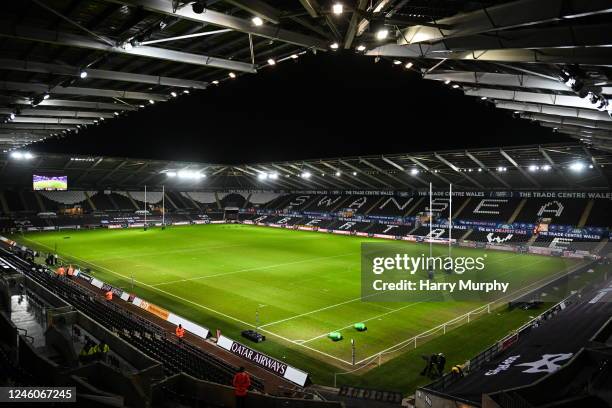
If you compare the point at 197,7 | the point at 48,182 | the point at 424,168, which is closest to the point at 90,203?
the point at 48,182

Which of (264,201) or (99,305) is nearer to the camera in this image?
(99,305)

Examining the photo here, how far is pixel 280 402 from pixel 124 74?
12.0 metres

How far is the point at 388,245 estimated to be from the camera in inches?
2196

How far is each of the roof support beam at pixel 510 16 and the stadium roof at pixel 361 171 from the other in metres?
36.8

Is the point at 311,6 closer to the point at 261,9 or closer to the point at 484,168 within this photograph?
the point at 261,9

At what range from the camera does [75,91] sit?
16.0m

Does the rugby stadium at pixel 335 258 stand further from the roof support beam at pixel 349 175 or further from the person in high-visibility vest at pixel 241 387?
the roof support beam at pixel 349 175

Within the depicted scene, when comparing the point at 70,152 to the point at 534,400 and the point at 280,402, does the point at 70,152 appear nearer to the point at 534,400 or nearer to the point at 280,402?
the point at 280,402

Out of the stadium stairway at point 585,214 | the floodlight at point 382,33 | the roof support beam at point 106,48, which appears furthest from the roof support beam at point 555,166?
the roof support beam at point 106,48

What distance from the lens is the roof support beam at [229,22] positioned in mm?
8672

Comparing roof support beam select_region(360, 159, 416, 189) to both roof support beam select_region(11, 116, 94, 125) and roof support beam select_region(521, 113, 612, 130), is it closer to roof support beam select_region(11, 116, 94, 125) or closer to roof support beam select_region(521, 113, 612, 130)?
roof support beam select_region(521, 113, 612, 130)

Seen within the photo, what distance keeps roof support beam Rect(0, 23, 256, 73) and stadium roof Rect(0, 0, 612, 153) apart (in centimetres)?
3

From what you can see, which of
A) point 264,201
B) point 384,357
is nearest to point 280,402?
point 384,357

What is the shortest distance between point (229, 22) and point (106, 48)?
3.76 metres
